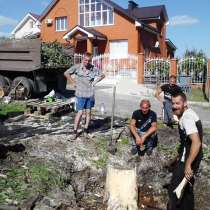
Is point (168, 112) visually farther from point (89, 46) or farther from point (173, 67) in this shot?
point (89, 46)

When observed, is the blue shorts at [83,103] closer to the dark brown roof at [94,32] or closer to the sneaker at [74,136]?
the sneaker at [74,136]

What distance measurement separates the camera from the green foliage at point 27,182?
591 cm

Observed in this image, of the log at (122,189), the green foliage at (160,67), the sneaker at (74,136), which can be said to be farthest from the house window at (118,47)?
the log at (122,189)

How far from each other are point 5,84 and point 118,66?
37.4ft

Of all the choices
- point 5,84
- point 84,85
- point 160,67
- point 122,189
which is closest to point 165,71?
point 160,67

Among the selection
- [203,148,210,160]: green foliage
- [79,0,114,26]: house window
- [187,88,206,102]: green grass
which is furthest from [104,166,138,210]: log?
[79,0,114,26]: house window

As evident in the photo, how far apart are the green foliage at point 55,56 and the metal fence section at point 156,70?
292 inches

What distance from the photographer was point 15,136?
9.13m

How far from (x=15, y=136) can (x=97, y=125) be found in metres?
2.10

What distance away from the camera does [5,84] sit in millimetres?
14516

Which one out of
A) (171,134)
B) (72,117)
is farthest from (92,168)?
(72,117)

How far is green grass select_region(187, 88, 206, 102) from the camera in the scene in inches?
713

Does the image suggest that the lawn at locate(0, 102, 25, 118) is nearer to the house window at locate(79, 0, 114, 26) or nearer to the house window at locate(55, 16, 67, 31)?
the house window at locate(79, 0, 114, 26)

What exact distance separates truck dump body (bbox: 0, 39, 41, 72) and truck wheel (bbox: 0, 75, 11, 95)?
33 centimetres
